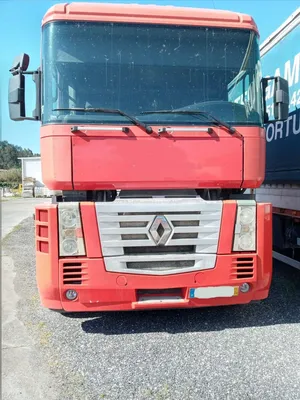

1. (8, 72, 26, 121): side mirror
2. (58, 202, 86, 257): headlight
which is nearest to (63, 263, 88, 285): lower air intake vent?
(58, 202, 86, 257): headlight

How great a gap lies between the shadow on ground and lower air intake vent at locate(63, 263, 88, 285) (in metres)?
0.68

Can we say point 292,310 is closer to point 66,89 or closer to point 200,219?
point 200,219

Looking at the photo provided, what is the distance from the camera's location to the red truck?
3.43 m

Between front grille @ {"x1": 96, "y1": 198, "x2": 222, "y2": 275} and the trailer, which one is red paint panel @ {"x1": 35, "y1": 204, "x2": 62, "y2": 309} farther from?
the trailer

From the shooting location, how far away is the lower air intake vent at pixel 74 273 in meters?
3.43

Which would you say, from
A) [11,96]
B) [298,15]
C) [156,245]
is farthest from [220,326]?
[298,15]

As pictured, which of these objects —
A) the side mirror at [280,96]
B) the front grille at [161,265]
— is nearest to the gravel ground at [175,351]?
the front grille at [161,265]

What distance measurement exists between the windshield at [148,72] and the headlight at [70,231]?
82 centimetres

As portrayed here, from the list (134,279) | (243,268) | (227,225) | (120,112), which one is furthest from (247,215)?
(120,112)

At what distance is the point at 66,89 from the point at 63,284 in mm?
1840

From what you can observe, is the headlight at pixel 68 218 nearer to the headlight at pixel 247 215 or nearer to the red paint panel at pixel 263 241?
the headlight at pixel 247 215

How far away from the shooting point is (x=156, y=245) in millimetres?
3502

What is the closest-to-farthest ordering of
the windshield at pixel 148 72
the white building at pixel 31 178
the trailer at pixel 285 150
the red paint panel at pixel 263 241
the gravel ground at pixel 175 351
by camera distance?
1. the gravel ground at pixel 175 351
2. the windshield at pixel 148 72
3. the red paint panel at pixel 263 241
4. the trailer at pixel 285 150
5. the white building at pixel 31 178

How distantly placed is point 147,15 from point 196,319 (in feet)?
10.5
